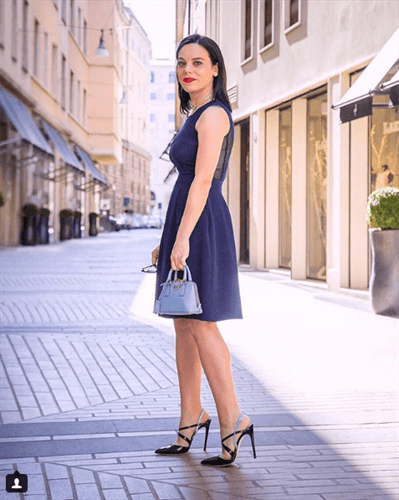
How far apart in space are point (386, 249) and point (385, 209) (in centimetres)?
45

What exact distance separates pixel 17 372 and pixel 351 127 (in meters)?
8.25

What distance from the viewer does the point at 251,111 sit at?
20062 millimetres

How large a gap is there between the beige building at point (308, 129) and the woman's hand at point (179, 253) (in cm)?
667

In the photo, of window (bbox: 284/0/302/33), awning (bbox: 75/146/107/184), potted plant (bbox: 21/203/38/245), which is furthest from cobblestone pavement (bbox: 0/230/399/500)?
awning (bbox: 75/146/107/184)

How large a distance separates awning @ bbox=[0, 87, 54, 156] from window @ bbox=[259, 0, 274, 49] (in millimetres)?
10036

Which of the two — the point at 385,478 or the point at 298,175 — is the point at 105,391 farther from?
the point at 298,175

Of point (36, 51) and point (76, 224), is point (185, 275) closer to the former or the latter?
point (36, 51)

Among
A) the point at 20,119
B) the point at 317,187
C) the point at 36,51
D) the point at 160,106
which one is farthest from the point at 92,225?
the point at 160,106

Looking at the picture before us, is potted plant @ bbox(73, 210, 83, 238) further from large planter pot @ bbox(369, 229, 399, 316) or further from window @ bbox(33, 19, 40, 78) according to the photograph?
large planter pot @ bbox(369, 229, 399, 316)

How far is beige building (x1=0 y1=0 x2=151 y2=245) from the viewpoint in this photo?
29625 millimetres

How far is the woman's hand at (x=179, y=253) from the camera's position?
13.8 feet

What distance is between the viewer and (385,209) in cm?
1074

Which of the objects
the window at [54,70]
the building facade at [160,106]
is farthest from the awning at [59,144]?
the building facade at [160,106]

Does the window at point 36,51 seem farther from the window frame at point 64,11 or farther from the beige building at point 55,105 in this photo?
the window frame at point 64,11
